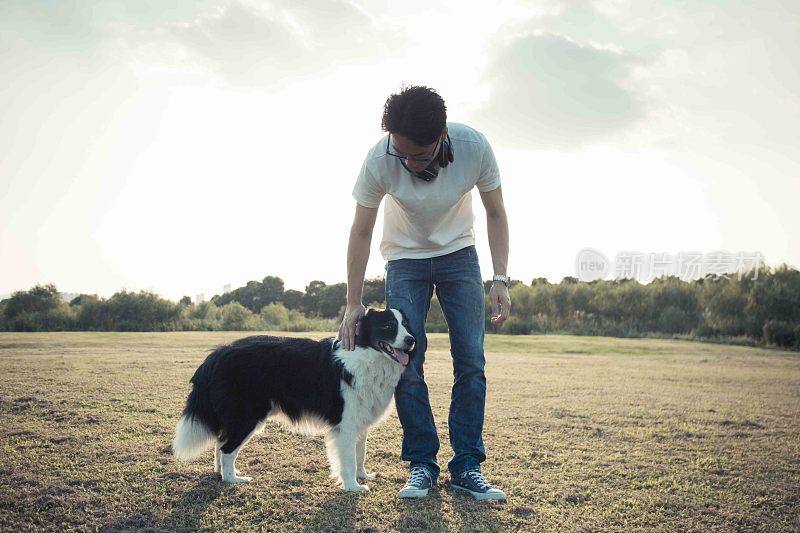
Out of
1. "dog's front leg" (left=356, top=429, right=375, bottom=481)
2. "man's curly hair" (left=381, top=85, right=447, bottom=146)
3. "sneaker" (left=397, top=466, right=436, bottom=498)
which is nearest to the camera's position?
"man's curly hair" (left=381, top=85, right=447, bottom=146)

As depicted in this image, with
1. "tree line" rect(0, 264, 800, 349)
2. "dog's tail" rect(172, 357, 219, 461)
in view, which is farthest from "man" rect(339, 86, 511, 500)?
"tree line" rect(0, 264, 800, 349)

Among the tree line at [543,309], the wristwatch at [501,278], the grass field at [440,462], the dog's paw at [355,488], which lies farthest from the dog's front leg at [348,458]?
the tree line at [543,309]

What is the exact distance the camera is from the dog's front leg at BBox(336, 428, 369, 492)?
3.63 meters

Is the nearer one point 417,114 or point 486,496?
point 417,114

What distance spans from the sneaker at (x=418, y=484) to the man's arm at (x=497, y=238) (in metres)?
1.04

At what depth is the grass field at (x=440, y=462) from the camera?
3145 mm

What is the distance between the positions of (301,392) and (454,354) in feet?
3.44

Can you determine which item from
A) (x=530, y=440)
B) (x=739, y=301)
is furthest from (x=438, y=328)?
(x=530, y=440)

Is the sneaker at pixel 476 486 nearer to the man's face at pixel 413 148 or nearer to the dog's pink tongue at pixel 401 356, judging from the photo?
the dog's pink tongue at pixel 401 356

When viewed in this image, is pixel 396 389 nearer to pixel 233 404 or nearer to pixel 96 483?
pixel 233 404

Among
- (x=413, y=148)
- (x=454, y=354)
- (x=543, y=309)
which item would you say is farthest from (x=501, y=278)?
(x=543, y=309)

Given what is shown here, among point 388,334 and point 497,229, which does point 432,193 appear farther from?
point 388,334

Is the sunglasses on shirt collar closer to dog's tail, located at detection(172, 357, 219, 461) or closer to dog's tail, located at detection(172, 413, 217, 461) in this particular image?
dog's tail, located at detection(172, 357, 219, 461)

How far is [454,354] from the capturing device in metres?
3.90
